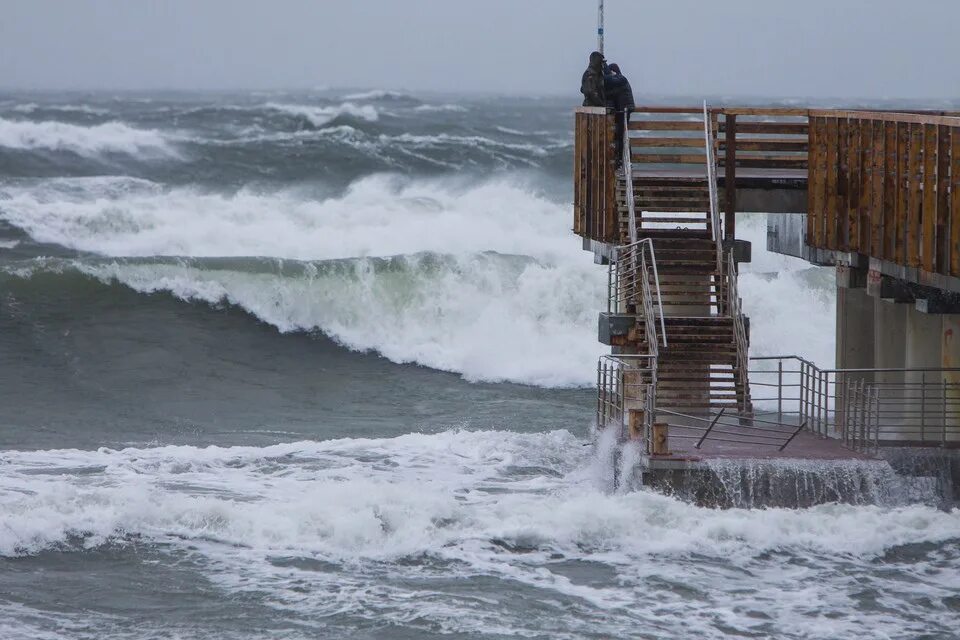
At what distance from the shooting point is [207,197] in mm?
49188

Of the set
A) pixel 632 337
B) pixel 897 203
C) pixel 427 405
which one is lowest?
pixel 427 405

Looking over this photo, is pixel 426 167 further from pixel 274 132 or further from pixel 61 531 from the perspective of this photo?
pixel 61 531

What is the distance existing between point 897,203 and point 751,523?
4138mm

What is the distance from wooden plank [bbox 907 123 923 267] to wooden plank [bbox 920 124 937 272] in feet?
0.51

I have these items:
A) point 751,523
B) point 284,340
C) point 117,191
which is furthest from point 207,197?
point 751,523

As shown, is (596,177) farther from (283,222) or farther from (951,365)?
(283,222)

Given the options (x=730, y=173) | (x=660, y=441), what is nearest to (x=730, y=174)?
(x=730, y=173)

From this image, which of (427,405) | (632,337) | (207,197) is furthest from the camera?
(207,197)

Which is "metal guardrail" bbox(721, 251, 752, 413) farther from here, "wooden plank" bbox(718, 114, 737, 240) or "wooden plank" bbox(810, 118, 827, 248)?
"wooden plank" bbox(810, 118, 827, 248)

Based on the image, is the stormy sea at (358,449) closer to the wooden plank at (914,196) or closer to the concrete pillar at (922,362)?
the concrete pillar at (922,362)

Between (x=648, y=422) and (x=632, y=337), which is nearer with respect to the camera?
(x=648, y=422)

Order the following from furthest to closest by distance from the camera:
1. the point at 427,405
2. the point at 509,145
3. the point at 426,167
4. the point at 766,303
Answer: the point at 509,145, the point at 426,167, the point at 766,303, the point at 427,405

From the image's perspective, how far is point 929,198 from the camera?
1723 cm

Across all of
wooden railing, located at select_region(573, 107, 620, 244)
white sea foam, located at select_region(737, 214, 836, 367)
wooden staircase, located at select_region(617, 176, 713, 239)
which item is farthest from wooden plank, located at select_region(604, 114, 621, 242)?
white sea foam, located at select_region(737, 214, 836, 367)
